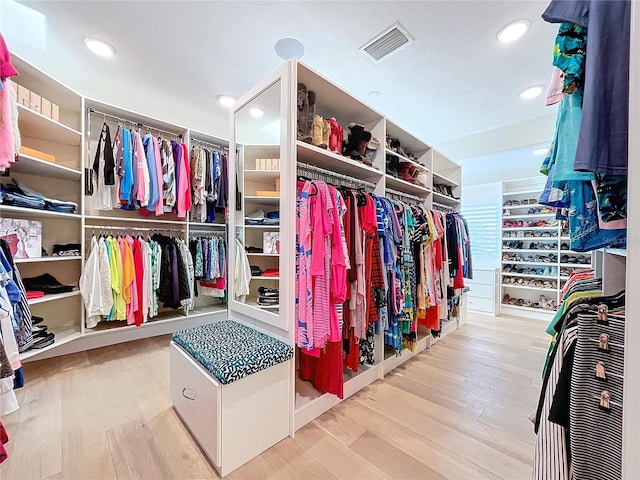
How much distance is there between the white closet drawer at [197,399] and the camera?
48.3 inches

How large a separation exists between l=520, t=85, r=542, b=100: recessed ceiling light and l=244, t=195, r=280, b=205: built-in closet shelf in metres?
2.94

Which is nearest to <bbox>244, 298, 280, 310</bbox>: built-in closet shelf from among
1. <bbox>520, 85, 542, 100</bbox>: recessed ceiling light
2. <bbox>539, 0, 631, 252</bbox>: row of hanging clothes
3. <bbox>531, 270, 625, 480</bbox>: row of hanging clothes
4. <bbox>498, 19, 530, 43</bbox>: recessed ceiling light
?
<bbox>531, 270, 625, 480</bbox>: row of hanging clothes

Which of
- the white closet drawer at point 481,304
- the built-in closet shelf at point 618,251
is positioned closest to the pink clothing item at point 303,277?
the built-in closet shelf at point 618,251

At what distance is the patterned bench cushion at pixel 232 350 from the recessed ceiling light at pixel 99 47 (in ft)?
7.91

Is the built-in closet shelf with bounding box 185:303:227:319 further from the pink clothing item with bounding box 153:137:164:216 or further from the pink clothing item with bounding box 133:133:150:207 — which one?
the pink clothing item with bounding box 133:133:150:207

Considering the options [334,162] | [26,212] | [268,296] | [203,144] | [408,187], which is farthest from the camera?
[203,144]

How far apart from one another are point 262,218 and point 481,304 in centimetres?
413

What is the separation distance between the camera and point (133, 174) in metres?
2.44

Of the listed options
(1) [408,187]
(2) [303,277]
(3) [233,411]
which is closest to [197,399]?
(3) [233,411]

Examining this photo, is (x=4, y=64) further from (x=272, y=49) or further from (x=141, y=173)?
(x=272, y=49)

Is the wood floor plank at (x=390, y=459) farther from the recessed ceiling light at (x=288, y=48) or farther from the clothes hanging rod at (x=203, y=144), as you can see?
the clothes hanging rod at (x=203, y=144)

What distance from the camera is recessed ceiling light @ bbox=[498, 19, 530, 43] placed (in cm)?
188

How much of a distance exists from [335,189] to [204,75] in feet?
6.42

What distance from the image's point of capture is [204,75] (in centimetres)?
253
